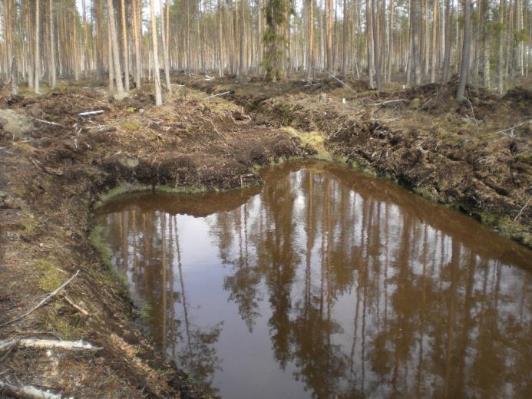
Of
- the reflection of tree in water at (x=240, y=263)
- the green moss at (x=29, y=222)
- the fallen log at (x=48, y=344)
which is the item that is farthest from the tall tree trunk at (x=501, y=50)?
the fallen log at (x=48, y=344)

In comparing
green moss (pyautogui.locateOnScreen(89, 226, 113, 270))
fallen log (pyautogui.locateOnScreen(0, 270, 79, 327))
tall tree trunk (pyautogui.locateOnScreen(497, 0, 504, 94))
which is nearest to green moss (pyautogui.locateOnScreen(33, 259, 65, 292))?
fallen log (pyautogui.locateOnScreen(0, 270, 79, 327))

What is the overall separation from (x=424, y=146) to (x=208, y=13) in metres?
41.8

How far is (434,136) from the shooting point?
1731cm


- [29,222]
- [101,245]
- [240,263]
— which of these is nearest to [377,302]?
[240,263]

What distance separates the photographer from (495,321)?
322 inches

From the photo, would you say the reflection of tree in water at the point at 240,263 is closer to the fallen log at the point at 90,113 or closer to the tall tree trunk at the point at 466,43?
the fallen log at the point at 90,113

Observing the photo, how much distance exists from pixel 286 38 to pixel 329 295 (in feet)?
86.4

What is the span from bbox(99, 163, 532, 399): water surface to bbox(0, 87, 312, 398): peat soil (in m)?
0.90

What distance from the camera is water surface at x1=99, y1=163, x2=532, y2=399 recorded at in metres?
6.73

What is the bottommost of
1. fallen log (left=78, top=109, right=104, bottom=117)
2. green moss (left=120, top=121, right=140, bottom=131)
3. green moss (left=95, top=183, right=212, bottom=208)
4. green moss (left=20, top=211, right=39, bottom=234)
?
green moss (left=95, top=183, right=212, bottom=208)

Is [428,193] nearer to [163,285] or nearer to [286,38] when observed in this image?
[163,285]

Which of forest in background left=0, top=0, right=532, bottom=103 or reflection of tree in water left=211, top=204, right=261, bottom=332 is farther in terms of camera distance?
forest in background left=0, top=0, right=532, bottom=103

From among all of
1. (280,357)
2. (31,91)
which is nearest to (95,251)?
(280,357)

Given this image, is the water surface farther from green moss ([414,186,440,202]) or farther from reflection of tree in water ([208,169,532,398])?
green moss ([414,186,440,202])
